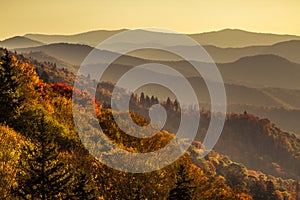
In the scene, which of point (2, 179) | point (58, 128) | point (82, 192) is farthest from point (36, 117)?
point (82, 192)

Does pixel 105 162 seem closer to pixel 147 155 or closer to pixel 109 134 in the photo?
pixel 147 155

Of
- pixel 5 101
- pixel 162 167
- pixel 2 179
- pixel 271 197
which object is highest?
pixel 5 101

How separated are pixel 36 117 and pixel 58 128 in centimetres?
424

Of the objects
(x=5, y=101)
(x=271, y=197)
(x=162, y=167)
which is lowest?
(x=271, y=197)

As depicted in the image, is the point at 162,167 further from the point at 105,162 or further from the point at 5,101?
the point at 5,101

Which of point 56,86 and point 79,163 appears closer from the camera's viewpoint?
point 79,163

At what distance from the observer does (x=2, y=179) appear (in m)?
44.0

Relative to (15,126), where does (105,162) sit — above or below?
below

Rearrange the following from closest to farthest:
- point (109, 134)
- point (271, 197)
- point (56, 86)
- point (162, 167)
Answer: point (162, 167) → point (109, 134) → point (56, 86) → point (271, 197)

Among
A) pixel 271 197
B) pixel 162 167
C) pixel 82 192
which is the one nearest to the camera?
pixel 82 192

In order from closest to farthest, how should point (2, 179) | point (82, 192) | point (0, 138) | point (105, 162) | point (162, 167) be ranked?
point (82, 192)
point (2, 179)
point (0, 138)
point (105, 162)
point (162, 167)

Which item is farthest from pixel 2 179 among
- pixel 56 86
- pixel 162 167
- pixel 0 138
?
pixel 56 86

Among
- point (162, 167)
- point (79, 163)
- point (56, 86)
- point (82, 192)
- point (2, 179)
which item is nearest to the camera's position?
point (82, 192)

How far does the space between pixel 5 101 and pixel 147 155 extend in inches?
1101
